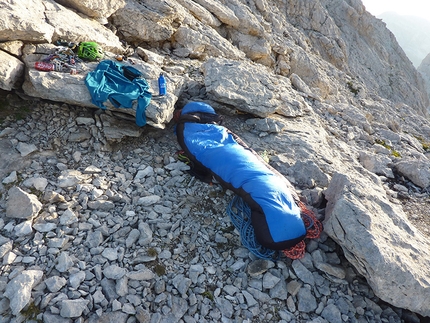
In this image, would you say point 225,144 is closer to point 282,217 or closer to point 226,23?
point 282,217

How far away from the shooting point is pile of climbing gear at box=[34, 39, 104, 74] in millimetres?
6250

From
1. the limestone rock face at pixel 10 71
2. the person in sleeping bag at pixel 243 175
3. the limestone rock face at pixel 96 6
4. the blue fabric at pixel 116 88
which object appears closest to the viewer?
the person in sleeping bag at pixel 243 175

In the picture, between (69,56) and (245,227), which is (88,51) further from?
(245,227)

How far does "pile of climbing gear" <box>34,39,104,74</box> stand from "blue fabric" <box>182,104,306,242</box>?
295cm

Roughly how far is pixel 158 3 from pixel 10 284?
1021cm

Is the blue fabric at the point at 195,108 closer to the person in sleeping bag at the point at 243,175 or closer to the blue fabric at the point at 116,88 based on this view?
the person in sleeping bag at the point at 243,175

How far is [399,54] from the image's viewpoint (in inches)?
Result: 1395

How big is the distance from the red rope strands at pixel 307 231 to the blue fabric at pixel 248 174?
26 centimetres

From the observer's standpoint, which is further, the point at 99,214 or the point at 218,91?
the point at 218,91

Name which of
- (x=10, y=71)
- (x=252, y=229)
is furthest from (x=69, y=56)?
(x=252, y=229)

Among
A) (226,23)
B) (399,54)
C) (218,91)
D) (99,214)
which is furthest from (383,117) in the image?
(399,54)

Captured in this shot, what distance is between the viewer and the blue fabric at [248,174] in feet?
15.9

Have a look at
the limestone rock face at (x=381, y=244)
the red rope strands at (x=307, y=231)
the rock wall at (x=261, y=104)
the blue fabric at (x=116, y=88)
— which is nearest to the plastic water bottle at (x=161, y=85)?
the rock wall at (x=261, y=104)

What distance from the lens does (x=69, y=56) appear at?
6.72m
